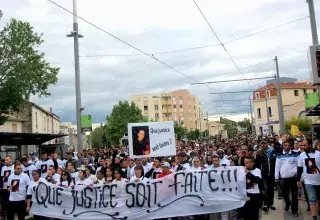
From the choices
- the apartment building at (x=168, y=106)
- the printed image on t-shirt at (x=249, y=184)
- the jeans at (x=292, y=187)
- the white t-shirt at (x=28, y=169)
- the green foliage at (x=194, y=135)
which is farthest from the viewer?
the apartment building at (x=168, y=106)

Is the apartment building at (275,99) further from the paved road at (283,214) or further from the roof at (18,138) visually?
the paved road at (283,214)

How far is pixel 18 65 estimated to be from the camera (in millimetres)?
29250

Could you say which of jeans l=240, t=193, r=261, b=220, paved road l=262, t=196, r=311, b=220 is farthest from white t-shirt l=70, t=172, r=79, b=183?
paved road l=262, t=196, r=311, b=220

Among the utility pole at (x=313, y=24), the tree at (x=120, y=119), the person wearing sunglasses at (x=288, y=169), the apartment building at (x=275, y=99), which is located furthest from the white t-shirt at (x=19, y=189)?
the apartment building at (x=275, y=99)

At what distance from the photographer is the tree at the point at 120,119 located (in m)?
77.8

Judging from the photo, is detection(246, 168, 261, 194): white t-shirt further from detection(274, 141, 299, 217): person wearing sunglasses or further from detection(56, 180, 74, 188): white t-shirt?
detection(56, 180, 74, 188): white t-shirt

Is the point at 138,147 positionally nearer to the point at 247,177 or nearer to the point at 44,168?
the point at 44,168

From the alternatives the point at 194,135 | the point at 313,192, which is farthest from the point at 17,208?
the point at 194,135

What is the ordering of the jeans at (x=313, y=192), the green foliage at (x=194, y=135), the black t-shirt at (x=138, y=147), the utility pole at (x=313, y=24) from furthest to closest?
the green foliage at (x=194, y=135), the utility pole at (x=313, y=24), the black t-shirt at (x=138, y=147), the jeans at (x=313, y=192)

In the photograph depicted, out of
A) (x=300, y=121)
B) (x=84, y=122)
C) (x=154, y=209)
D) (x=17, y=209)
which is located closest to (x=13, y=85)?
(x=84, y=122)

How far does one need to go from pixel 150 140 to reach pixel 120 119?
65.6 metres

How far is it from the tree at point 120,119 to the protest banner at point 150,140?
63560 millimetres

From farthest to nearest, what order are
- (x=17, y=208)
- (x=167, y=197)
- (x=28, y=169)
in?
(x=28, y=169) < (x=17, y=208) < (x=167, y=197)

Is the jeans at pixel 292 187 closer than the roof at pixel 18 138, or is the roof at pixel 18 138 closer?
the jeans at pixel 292 187
